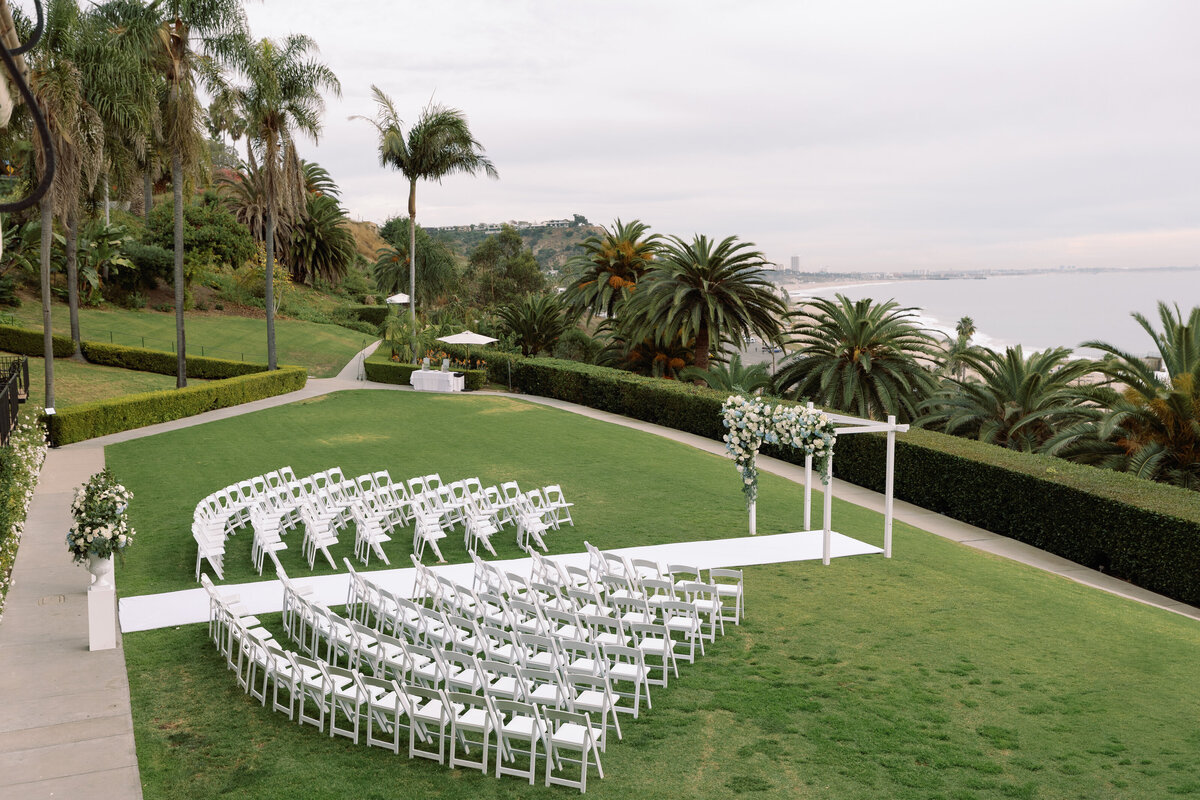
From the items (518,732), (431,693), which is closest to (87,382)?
(431,693)

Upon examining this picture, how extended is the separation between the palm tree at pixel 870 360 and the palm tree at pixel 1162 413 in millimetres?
6257

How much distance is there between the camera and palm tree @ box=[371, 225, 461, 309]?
66.6 meters

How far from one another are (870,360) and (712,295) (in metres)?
6.53

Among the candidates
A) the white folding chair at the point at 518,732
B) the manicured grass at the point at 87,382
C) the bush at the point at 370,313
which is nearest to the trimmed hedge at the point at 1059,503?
the white folding chair at the point at 518,732

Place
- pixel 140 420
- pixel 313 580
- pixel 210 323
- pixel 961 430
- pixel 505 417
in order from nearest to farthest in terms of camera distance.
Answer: pixel 313 580 < pixel 961 430 < pixel 140 420 < pixel 505 417 < pixel 210 323

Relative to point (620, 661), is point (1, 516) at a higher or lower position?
higher

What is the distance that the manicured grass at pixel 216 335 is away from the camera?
3794 cm

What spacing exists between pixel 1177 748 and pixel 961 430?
14860 millimetres

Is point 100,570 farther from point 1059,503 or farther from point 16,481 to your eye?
point 1059,503

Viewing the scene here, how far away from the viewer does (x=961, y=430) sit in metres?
21.7

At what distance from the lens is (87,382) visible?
2984 centimetres

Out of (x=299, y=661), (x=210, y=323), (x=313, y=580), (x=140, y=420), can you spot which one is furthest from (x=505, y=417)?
(x=210, y=323)

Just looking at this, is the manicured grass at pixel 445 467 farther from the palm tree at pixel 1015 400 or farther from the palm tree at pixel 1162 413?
the palm tree at pixel 1015 400

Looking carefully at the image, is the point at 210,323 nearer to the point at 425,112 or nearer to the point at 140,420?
the point at 425,112
